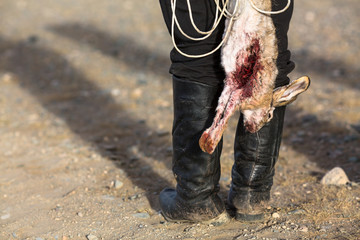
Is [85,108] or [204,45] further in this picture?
[85,108]

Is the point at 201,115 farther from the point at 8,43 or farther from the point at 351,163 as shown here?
the point at 8,43

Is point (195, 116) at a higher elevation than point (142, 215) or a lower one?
higher

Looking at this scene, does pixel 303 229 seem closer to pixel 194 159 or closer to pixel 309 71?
pixel 194 159

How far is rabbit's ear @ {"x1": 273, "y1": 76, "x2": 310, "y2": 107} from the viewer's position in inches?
84.0

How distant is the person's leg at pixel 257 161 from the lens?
225 centimetres

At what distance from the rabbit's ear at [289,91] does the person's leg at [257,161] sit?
6 centimetres

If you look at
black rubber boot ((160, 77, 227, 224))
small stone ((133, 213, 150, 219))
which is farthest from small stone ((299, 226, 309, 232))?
small stone ((133, 213, 150, 219))

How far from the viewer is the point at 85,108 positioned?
4.80 m

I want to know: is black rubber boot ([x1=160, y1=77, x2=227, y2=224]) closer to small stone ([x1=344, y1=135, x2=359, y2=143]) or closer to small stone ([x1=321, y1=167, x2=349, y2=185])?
small stone ([x1=321, y1=167, x2=349, y2=185])

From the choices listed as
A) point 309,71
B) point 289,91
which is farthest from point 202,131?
point 309,71

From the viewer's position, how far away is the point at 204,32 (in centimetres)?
215

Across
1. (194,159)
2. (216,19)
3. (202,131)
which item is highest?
(216,19)

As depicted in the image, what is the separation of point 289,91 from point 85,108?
299 cm

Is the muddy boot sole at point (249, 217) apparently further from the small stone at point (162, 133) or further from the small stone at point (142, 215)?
the small stone at point (162, 133)
